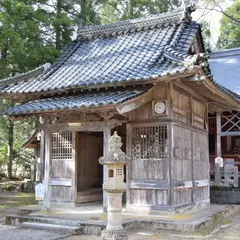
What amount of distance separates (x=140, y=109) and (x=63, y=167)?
9.87 feet

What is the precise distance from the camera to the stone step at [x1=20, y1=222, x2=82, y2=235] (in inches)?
356

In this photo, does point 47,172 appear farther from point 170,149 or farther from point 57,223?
point 170,149

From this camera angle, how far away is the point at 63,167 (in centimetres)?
1143

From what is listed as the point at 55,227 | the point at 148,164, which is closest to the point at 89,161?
the point at 148,164

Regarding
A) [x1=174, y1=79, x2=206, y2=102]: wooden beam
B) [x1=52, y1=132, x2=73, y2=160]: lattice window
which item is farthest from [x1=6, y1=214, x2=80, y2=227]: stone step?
[x1=174, y1=79, x2=206, y2=102]: wooden beam

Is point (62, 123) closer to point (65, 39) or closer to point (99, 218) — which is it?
point (99, 218)

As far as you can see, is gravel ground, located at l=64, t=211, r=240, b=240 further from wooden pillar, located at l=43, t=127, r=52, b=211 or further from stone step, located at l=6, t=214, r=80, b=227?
wooden pillar, located at l=43, t=127, r=52, b=211

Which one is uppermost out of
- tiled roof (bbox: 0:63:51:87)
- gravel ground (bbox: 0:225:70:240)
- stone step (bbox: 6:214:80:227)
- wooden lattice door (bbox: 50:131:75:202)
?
tiled roof (bbox: 0:63:51:87)

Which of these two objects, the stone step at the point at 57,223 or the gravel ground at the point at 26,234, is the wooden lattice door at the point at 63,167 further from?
the gravel ground at the point at 26,234

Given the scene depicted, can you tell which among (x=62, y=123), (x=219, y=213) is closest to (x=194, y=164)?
(x=219, y=213)

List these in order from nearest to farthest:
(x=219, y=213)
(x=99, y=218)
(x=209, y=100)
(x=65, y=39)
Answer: (x=99, y=218) → (x=219, y=213) → (x=209, y=100) → (x=65, y=39)

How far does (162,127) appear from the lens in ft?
34.9

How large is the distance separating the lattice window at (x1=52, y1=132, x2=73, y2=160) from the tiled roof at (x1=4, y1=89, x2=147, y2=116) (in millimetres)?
1163

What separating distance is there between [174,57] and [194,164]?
3772 millimetres
